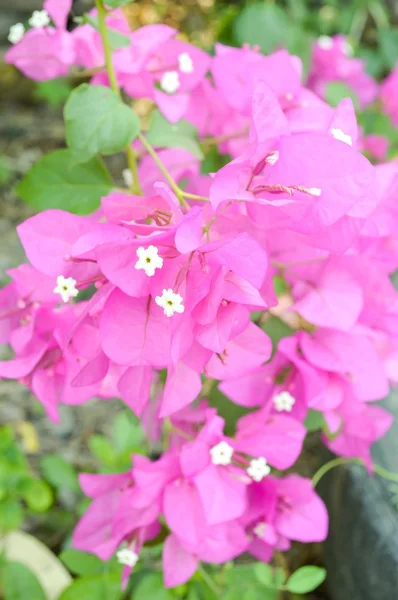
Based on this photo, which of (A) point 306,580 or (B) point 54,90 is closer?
(A) point 306,580

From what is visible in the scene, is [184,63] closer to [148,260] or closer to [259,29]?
[148,260]

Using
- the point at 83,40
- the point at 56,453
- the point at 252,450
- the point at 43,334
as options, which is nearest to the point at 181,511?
the point at 252,450

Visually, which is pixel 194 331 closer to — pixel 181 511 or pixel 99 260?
pixel 99 260

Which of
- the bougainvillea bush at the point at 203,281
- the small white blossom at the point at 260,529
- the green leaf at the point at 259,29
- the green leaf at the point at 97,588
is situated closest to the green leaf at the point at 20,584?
the green leaf at the point at 97,588

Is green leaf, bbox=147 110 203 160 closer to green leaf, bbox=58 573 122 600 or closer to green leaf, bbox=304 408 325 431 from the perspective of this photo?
green leaf, bbox=304 408 325 431

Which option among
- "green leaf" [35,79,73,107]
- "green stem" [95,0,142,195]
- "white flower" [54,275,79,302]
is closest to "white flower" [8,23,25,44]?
"green stem" [95,0,142,195]

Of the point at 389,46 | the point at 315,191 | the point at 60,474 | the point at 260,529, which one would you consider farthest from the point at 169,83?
the point at 389,46

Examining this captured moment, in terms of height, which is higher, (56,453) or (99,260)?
(99,260)
